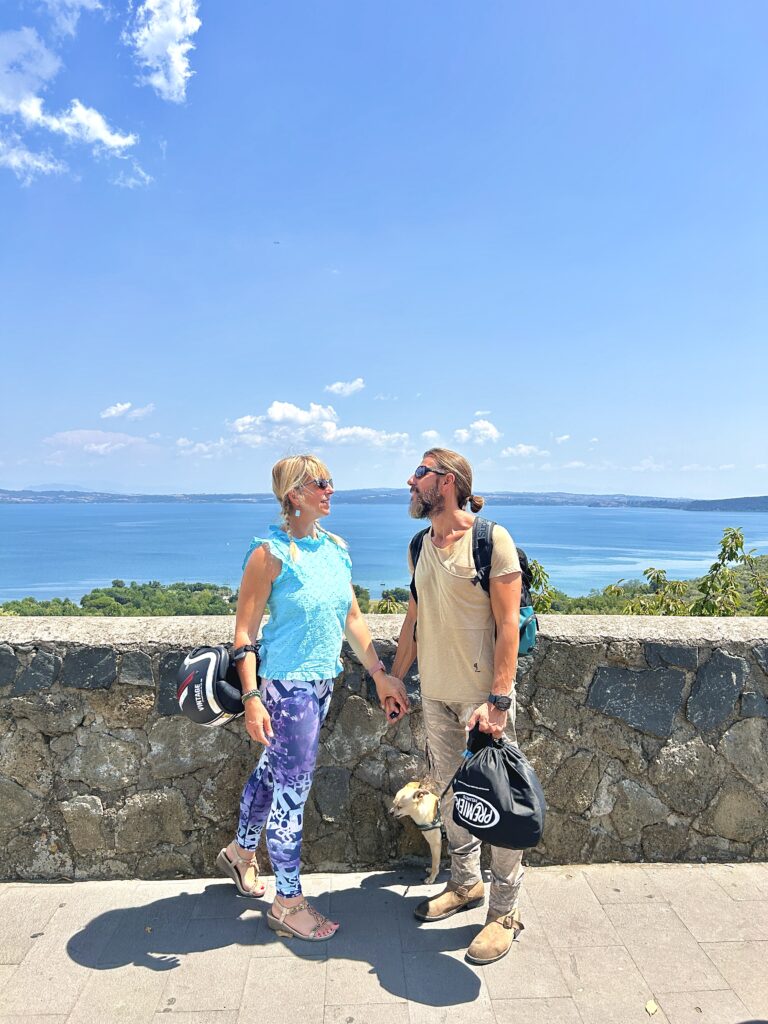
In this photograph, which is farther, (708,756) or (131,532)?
(131,532)

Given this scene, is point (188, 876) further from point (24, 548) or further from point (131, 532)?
point (131, 532)

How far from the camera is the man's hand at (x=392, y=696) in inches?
106

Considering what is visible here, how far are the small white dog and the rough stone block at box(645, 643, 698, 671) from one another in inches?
45.6

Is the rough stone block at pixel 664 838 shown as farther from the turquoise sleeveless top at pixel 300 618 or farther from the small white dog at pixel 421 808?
the turquoise sleeveless top at pixel 300 618

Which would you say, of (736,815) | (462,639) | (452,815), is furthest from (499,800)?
(736,815)

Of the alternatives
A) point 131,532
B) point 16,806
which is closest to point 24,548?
point 131,532

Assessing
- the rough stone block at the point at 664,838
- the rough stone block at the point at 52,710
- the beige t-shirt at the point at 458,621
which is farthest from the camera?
the rough stone block at the point at 664,838

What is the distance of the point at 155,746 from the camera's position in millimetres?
2910

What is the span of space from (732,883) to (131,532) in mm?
118187

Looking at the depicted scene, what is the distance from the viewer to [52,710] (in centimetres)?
286

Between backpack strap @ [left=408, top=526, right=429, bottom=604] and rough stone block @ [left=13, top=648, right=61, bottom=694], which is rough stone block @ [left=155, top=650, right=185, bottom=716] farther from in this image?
backpack strap @ [left=408, top=526, right=429, bottom=604]

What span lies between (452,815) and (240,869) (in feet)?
3.32

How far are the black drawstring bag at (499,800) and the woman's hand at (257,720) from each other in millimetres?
703

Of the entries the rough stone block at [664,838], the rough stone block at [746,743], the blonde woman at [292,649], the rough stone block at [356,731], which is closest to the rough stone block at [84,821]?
the blonde woman at [292,649]
